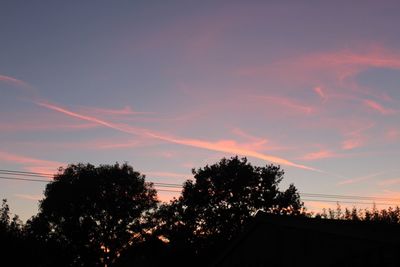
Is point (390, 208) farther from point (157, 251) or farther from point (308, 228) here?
point (308, 228)

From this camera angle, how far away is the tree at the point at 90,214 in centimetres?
5775

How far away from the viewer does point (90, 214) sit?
58312mm

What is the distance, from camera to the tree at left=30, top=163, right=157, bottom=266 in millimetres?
57750

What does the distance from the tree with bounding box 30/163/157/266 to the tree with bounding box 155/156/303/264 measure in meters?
5.71

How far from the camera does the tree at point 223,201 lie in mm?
55969

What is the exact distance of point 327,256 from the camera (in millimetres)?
18188

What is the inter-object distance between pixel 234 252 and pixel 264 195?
3388 cm

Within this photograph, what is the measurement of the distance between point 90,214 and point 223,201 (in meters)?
18.5

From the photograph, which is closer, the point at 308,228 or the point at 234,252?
the point at 308,228

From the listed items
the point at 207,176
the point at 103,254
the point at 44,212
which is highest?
the point at 207,176

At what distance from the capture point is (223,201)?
187 ft

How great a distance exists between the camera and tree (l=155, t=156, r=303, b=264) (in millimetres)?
55969

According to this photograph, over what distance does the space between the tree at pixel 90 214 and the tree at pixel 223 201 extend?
5.71 meters

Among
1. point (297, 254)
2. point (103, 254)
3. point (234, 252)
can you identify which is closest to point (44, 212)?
point (103, 254)
